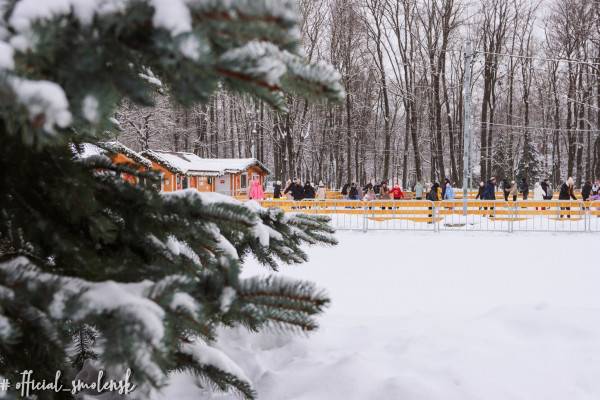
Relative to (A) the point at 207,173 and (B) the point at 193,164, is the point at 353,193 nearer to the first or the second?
(A) the point at 207,173

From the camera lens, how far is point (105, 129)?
1.30 m

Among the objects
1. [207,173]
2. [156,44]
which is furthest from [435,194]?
[156,44]

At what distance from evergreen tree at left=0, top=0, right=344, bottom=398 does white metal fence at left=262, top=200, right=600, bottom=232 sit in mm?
14859

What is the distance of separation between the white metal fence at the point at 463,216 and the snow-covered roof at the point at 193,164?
43.3 ft

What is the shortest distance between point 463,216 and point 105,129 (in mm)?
16800

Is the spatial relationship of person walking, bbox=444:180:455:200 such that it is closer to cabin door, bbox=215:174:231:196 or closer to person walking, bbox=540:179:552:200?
person walking, bbox=540:179:552:200

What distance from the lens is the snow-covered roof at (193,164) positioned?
28.9 m

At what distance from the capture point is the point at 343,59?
3369cm

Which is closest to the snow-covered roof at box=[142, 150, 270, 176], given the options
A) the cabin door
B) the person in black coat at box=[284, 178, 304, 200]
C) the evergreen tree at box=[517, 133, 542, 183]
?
the cabin door

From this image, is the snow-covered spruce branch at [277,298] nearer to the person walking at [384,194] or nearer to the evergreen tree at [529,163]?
the person walking at [384,194]

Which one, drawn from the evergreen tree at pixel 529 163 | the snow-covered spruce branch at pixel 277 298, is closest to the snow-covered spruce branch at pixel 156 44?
the snow-covered spruce branch at pixel 277 298

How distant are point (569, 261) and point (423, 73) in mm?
27096

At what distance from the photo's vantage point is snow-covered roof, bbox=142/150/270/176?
94.7 ft

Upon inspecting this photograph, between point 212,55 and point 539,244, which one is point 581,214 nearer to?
point 539,244
